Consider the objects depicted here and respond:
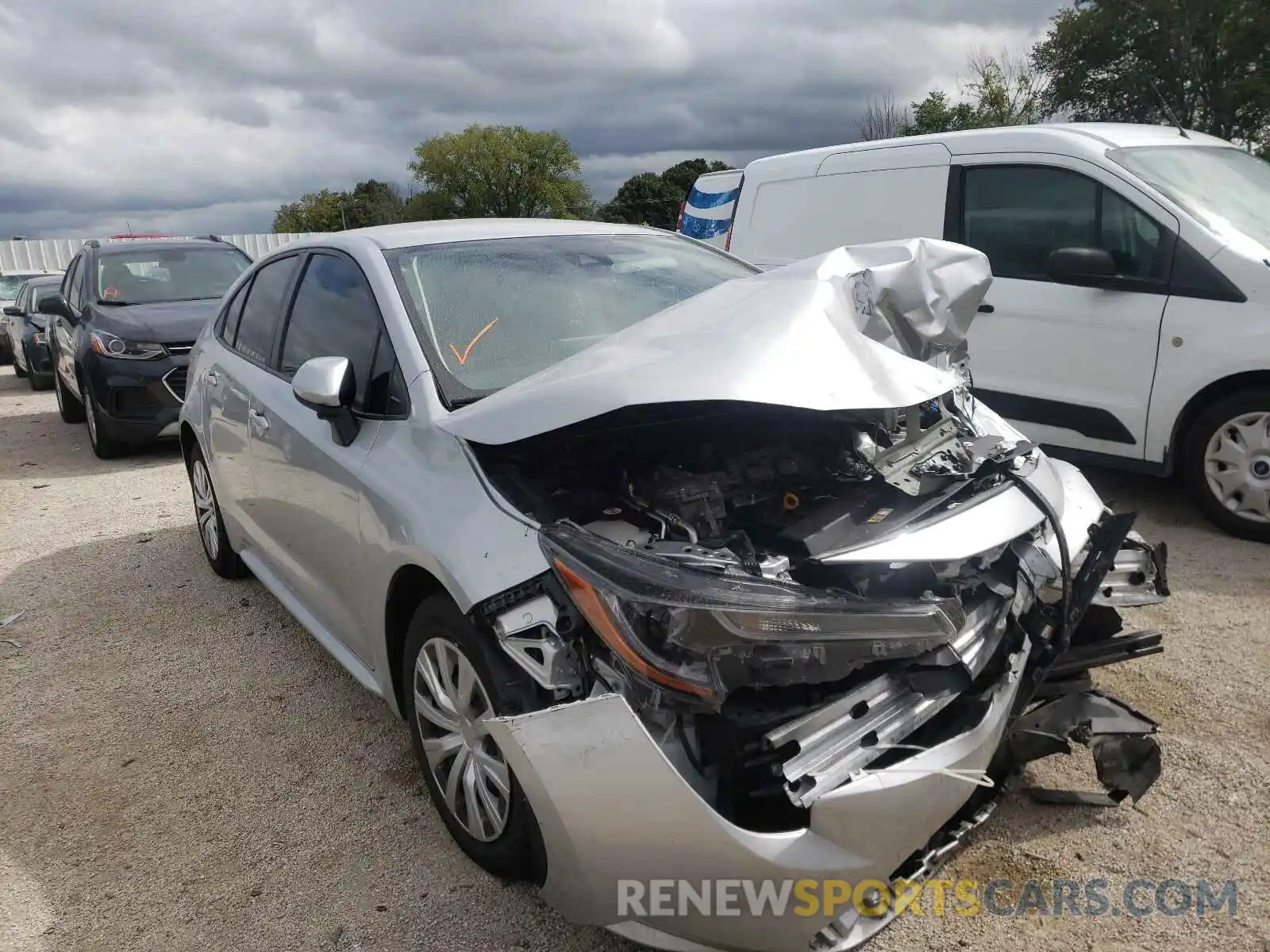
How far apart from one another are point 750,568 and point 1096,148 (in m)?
4.11

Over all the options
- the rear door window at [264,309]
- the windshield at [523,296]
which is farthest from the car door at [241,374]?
the windshield at [523,296]

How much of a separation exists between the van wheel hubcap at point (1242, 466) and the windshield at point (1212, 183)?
86 centimetres

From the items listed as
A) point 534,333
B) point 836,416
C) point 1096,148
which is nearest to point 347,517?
point 534,333

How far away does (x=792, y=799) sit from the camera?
5.88 feet

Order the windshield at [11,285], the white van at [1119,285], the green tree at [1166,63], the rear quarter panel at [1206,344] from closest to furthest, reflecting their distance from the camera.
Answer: the rear quarter panel at [1206,344] → the white van at [1119,285] → the windshield at [11,285] → the green tree at [1166,63]

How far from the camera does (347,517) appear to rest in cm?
286

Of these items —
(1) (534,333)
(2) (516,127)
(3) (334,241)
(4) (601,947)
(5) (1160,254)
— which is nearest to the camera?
(4) (601,947)

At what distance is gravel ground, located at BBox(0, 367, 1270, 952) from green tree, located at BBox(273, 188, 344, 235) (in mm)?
68088

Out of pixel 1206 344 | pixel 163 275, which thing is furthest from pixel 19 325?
pixel 1206 344

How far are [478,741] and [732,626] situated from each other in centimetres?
83

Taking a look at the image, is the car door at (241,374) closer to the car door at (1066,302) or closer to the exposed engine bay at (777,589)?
the exposed engine bay at (777,589)

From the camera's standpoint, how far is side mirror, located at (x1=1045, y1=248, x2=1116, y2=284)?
472 centimetres

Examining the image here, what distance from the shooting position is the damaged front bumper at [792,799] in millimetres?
1789

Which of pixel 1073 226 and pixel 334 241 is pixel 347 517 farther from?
pixel 1073 226
